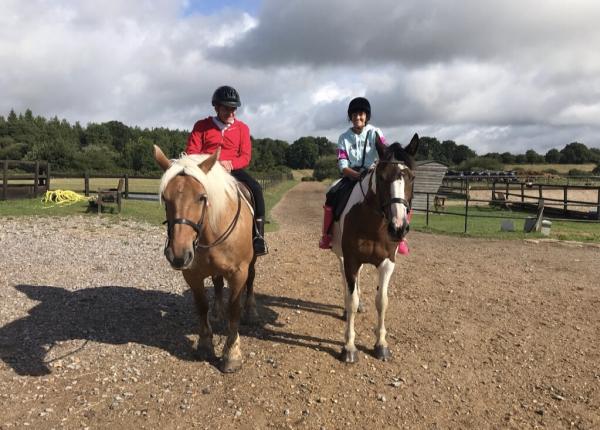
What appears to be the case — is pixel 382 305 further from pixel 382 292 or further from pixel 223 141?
pixel 223 141

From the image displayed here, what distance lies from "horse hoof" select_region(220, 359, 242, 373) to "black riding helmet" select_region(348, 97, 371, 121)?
3.11 m

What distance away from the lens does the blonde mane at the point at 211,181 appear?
333 centimetres

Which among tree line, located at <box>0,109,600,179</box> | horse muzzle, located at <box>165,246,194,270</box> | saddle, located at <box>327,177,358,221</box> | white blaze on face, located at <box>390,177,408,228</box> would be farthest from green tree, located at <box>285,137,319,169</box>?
horse muzzle, located at <box>165,246,194,270</box>

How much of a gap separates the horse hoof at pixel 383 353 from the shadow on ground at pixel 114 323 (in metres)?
0.48

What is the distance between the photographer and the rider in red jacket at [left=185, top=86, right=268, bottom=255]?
4672 mm

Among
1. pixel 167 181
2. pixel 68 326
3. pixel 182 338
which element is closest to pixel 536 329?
pixel 182 338

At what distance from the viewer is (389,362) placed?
4371mm

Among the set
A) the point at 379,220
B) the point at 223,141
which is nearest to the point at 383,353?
the point at 379,220

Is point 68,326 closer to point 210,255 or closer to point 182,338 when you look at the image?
point 182,338

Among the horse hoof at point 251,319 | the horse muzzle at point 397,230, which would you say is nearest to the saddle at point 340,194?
the horse muzzle at point 397,230

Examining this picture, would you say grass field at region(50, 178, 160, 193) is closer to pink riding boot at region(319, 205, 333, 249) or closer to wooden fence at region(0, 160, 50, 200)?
wooden fence at region(0, 160, 50, 200)

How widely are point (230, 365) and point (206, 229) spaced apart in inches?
55.7

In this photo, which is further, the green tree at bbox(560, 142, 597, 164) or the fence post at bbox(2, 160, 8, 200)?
the green tree at bbox(560, 142, 597, 164)

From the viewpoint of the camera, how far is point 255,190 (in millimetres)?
4895
